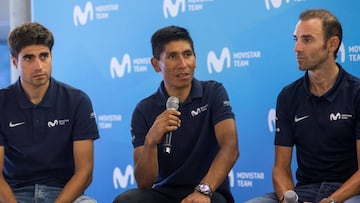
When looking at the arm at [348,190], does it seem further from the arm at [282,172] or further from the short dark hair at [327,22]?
the short dark hair at [327,22]

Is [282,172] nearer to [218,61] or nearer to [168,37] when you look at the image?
[168,37]

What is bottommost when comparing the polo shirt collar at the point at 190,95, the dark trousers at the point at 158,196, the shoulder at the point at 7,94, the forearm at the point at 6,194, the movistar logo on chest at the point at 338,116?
the dark trousers at the point at 158,196

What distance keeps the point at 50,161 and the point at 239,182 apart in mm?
1339

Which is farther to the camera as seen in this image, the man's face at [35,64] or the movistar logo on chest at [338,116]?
the man's face at [35,64]

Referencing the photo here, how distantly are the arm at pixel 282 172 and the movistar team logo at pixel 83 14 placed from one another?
6.81 ft

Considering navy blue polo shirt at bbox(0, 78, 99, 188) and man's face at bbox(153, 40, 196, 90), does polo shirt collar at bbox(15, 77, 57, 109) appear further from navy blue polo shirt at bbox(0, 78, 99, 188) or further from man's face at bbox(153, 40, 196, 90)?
man's face at bbox(153, 40, 196, 90)

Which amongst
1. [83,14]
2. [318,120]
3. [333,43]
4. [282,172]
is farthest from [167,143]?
[83,14]

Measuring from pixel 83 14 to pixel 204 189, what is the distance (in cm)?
220

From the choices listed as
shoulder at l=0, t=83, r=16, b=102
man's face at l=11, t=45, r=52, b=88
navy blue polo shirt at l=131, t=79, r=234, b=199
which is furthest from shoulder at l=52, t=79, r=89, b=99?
navy blue polo shirt at l=131, t=79, r=234, b=199

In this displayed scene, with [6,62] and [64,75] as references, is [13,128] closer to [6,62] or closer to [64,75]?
[64,75]

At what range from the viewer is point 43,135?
3.17 metres

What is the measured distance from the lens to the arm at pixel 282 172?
2.92 metres

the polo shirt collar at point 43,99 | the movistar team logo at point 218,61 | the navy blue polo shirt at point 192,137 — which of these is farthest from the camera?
the movistar team logo at point 218,61

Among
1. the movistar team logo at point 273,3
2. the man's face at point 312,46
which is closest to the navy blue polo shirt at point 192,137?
the man's face at point 312,46
